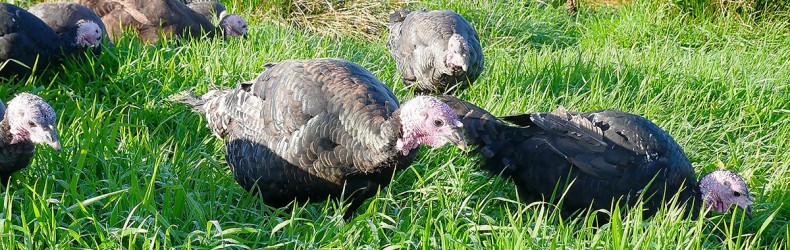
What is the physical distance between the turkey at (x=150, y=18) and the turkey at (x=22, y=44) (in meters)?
0.97

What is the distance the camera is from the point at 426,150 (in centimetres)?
410

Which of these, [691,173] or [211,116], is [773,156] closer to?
[691,173]

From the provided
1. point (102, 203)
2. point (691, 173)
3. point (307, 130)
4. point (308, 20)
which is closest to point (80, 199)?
point (102, 203)

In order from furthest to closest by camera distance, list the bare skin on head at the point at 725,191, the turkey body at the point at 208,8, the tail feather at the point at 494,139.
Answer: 1. the turkey body at the point at 208,8
2. the tail feather at the point at 494,139
3. the bare skin on head at the point at 725,191

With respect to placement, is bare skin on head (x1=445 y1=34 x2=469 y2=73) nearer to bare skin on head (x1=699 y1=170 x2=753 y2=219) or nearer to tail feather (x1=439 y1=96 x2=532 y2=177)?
tail feather (x1=439 y1=96 x2=532 y2=177)

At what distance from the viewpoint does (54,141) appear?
3.07 meters

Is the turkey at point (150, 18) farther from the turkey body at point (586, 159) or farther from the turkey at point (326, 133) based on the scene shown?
the turkey body at point (586, 159)

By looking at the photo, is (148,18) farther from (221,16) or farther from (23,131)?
(23,131)

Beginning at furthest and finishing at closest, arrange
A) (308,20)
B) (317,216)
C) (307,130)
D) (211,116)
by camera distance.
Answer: (308,20) → (211,116) → (317,216) → (307,130)

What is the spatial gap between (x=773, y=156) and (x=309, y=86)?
8.67 feet

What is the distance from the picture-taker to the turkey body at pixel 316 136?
321 cm

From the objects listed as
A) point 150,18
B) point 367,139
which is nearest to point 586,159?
point 367,139

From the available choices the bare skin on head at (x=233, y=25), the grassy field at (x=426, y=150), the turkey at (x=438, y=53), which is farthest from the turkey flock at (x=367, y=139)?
the bare skin on head at (x=233, y=25)

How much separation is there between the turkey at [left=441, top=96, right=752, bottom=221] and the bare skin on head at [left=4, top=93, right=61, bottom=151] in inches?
71.9
